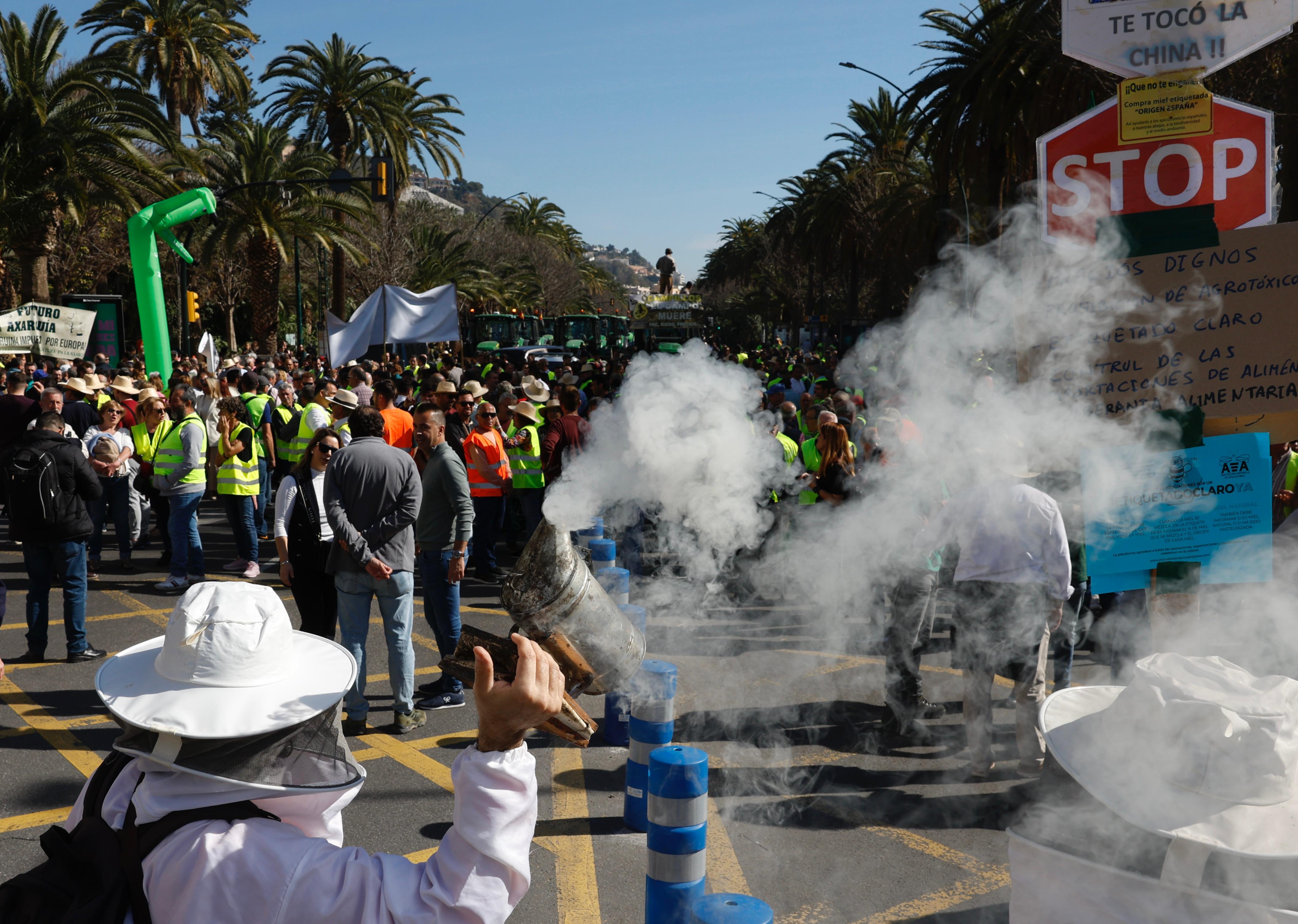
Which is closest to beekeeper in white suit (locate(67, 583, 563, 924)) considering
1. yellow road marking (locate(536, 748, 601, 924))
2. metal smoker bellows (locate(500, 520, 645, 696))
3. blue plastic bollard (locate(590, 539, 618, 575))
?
metal smoker bellows (locate(500, 520, 645, 696))

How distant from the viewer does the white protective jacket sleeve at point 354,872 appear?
1.68 m

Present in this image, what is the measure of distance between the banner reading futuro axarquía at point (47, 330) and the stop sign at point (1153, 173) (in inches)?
637

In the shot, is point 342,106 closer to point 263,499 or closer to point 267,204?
point 267,204

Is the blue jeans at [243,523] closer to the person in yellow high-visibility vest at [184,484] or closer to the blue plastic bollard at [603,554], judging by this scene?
the person in yellow high-visibility vest at [184,484]

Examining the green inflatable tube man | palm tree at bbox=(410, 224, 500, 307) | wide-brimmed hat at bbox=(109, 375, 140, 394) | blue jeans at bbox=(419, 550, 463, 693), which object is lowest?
blue jeans at bbox=(419, 550, 463, 693)

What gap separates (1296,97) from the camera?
191 inches

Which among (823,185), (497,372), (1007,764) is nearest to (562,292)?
(823,185)

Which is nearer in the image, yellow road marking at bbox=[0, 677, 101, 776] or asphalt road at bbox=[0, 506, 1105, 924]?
asphalt road at bbox=[0, 506, 1105, 924]

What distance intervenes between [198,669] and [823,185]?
33.6 metres

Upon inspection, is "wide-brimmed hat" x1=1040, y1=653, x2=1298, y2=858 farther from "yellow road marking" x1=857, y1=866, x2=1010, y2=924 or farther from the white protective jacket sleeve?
"yellow road marking" x1=857, y1=866, x2=1010, y2=924

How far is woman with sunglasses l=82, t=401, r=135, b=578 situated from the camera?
978 cm

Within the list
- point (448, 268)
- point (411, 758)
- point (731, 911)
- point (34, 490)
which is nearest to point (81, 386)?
point (34, 490)

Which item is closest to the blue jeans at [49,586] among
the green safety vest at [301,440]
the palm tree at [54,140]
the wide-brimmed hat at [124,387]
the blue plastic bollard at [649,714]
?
the green safety vest at [301,440]

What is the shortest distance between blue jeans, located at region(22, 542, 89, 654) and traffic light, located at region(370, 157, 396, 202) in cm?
1395
